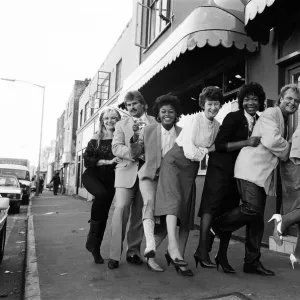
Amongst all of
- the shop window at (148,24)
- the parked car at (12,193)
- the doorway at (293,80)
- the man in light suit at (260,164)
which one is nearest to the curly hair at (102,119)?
the man in light suit at (260,164)

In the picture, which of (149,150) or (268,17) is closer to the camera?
(149,150)

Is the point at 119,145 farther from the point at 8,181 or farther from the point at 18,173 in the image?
the point at 18,173

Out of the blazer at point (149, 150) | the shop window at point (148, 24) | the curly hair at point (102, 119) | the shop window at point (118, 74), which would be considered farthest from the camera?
the shop window at point (118, 74)

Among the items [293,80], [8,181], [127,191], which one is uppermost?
[293,80]

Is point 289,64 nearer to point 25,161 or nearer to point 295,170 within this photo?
point 295,170

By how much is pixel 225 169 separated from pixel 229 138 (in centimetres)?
31

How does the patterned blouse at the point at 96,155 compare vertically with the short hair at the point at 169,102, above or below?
below

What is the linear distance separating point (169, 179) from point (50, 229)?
517 cm

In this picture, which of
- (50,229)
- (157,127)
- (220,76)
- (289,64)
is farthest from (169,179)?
(50,229)

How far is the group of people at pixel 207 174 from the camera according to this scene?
331 centimetres

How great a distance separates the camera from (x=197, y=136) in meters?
3.49

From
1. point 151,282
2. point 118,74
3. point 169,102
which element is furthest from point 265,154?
point 118,74

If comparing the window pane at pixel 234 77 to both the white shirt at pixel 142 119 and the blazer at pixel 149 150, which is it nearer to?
the white shirt at pixel 142 119

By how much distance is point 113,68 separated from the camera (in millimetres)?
17453
